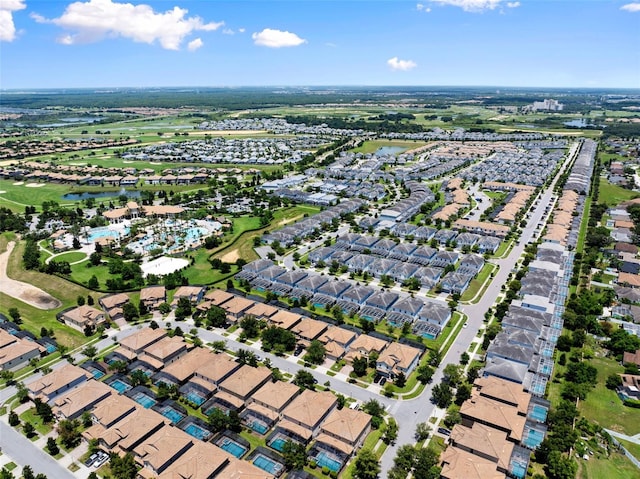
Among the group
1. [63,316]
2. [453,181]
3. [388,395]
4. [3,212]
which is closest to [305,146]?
[453,181]

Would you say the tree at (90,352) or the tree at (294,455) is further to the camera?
the tree at (90,352)

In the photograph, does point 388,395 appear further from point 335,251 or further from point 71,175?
point 71,175

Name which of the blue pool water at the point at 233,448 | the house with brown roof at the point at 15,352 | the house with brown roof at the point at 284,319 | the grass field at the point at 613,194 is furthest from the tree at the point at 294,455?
the grass field at the point at 613,194

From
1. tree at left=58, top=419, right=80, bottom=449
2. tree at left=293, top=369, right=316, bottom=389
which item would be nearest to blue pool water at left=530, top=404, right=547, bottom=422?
tree at left=293, top=369, right=316, bottom=389

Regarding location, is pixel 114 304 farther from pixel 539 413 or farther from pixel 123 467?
pixel 539 413

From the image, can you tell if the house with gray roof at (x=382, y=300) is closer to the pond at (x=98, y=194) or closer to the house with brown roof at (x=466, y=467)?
the house with brown roof at (x=466, y=467)

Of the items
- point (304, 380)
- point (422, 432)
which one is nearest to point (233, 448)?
point (304, 380)

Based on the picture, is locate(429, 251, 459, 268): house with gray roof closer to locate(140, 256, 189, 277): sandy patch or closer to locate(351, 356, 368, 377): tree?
locate(351, 356, 368, 377): tree
